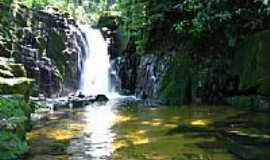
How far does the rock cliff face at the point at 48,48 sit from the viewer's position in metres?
20.3

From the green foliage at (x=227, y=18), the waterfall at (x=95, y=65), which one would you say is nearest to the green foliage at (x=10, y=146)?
the green foliage at (x=227, y=18)

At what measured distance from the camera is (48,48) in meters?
22.0

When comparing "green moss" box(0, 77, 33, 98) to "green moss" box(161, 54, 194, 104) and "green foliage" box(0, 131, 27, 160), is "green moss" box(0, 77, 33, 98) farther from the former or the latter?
"green moss" box(161, 54, 194, 104)

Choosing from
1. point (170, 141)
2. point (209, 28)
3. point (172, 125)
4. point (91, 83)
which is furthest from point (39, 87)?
point (170, 141)

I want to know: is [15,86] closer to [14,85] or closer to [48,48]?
[14,85]

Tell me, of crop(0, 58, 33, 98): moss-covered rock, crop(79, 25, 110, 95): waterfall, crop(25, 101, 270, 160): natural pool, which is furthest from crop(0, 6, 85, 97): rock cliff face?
crop(25, 101, 270, 160): natural pool

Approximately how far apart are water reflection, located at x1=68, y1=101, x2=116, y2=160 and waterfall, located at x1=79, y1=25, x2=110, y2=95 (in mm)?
8307

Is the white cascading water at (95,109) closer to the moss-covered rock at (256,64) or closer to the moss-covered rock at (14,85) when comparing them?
the moss-covered rock at (14,85)

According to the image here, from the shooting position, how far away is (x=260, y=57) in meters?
13.7

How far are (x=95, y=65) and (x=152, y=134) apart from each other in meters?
14.3

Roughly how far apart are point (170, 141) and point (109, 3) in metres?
45.2

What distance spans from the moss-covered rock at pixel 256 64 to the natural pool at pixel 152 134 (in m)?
1.06

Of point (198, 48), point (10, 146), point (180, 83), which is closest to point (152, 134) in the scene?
point (10, 146)

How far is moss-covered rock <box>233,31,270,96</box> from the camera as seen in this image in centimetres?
1347
